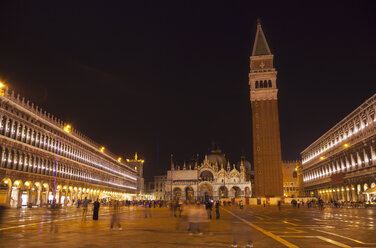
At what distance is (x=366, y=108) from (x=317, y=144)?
31.6 meters

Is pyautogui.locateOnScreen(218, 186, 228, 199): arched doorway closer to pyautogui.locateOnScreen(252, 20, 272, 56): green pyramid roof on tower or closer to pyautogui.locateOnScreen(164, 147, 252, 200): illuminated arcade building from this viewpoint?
pyautogui.locateOnScreen(164, 147, 252, 200): illuminated arcade building

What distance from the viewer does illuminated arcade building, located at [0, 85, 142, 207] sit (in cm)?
3806

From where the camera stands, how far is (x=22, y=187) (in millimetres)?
41219

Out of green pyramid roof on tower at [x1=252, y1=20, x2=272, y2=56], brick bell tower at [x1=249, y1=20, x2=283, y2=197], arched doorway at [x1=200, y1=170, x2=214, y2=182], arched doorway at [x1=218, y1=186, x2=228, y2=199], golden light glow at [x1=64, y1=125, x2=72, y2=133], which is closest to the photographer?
golden light glow at [x1=64, y1=125, x2=72, y2=133]

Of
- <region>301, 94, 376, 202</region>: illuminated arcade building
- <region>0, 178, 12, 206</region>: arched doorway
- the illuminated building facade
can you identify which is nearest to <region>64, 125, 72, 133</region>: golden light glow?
<region>0, 178, 12, 206</region>: arched doorway

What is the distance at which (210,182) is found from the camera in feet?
331

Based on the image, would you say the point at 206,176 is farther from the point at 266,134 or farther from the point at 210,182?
the point at 266,134

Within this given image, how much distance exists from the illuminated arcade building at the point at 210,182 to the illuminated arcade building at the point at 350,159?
88.6ft

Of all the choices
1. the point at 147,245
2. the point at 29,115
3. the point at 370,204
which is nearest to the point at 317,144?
the point at 370,204

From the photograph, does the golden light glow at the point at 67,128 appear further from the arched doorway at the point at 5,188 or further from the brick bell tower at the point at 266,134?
the brick bell tower at the point at 266,134

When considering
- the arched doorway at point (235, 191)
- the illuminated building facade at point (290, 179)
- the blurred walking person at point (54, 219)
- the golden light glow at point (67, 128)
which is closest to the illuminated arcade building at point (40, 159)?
the golden light glow at point (67, 128)

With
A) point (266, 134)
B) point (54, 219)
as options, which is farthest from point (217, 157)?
point (54, 219)

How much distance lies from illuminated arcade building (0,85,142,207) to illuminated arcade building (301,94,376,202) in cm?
4307

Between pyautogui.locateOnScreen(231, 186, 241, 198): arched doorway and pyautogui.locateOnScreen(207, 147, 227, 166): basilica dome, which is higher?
pyautogui.locateOnScreen(207, 147, 227, 166): basilica dome
